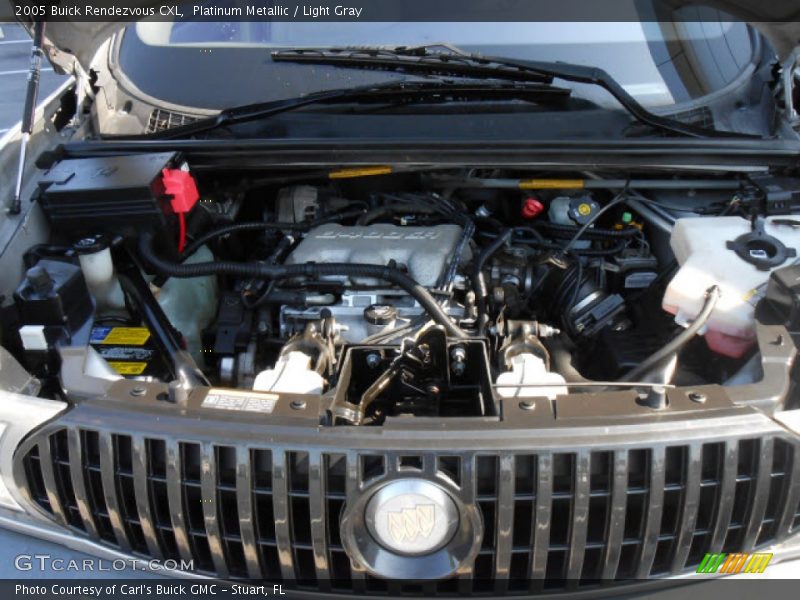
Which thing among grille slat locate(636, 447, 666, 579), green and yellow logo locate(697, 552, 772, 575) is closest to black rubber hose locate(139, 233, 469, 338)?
grille slat locate(636, 447, 666, 579)

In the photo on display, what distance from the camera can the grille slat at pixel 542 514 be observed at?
4.60ft

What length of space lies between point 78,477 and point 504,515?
2.79ft

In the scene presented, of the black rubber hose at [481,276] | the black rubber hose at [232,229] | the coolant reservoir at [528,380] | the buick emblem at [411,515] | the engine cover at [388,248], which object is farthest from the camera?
the black rubber hose at [232,229]

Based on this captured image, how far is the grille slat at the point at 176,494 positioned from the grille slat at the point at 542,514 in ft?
2.24

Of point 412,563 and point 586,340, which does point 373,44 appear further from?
point 412,563

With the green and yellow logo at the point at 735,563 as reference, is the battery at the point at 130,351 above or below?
above

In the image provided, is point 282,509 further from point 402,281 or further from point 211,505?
point 402,281

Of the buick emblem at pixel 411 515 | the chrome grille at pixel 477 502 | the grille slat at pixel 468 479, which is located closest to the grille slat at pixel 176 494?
the chrome grille at pixel 477 502

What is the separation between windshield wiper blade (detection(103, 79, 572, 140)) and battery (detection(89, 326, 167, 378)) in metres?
0.70

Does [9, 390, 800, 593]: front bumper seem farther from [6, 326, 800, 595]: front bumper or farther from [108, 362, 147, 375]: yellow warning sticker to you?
[108, 362, 147, 375]: yellow warning sticker

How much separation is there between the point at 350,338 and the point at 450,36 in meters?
1.07

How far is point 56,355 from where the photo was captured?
5.84 ft

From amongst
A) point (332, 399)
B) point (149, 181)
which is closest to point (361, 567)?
point (332, 399)

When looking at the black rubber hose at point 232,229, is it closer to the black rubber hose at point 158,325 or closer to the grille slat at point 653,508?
the black rubber hose at point 158,325
